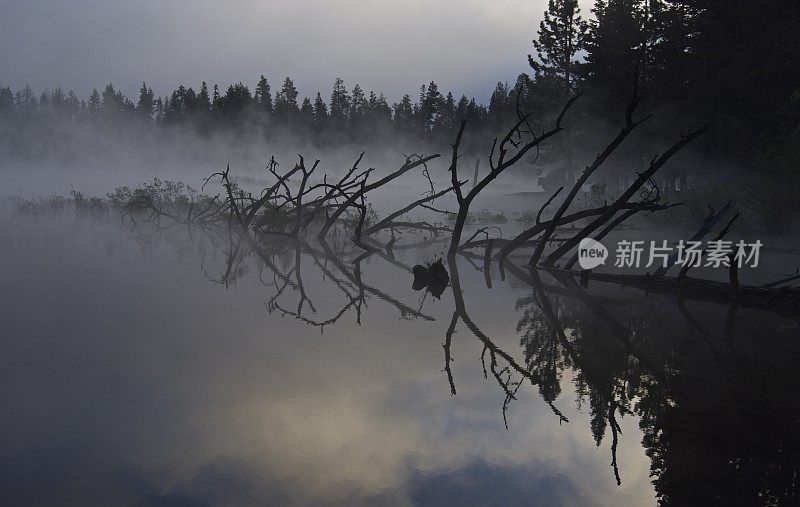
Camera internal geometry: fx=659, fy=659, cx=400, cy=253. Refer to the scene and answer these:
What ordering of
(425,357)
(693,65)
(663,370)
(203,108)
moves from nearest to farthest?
1. (663,370)
2. (425,357)
3. (693,65)
4. (203,108)

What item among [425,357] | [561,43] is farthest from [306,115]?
[425,357]

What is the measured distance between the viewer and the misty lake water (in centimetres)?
460

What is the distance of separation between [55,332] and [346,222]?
53.0 feet

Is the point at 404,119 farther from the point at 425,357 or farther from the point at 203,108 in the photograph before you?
the point at 425,357

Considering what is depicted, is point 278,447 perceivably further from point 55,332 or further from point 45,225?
point 45,225

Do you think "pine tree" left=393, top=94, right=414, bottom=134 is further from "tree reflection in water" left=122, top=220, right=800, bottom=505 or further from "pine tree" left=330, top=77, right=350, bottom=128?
"tree reflection in water" left=122, top=220, right=800, bottom=505

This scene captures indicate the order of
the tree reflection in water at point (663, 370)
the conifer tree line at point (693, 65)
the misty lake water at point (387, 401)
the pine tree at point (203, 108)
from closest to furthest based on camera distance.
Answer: the misty lake water at point (387, 401)
the tree reflection in water at point (663, 370)
the conifer tree line at point (693, 65)
the pine tree at point (203, 108)

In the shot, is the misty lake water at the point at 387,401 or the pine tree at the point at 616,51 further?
the pine tree at the point at 616,51

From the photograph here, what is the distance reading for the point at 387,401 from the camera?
638 cm

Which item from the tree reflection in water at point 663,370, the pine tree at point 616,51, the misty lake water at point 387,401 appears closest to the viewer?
the misty lake water at point 387,401

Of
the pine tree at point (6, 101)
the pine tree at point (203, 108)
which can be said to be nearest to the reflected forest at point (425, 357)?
the pine tree at point (203, 108)

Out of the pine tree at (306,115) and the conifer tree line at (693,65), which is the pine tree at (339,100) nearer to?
the pine tree at (306,115)

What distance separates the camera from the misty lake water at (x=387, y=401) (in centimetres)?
460

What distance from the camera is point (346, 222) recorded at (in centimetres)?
2472
